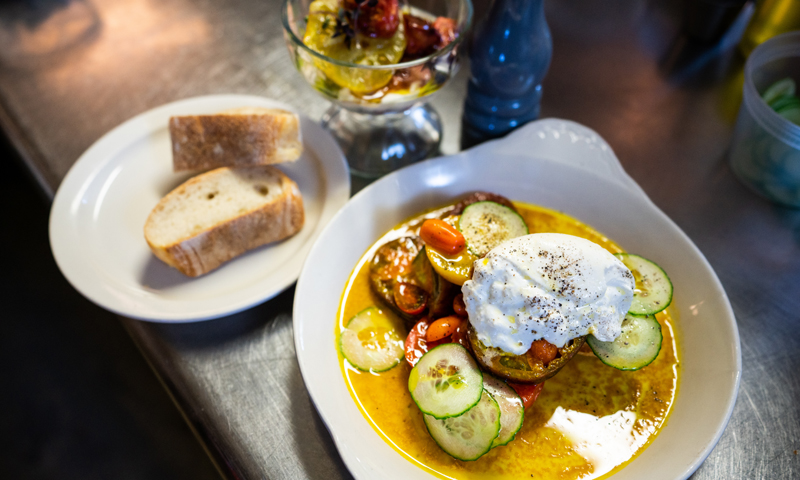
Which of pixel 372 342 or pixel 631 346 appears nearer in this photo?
pixel 631 346

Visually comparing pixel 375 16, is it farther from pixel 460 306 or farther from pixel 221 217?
pixel 460 306

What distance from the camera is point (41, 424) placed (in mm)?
2848

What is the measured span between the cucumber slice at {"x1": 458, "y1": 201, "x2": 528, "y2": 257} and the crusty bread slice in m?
0.66

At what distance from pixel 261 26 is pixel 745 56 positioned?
2648 mm

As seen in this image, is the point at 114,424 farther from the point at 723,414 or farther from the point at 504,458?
the point at 723,414

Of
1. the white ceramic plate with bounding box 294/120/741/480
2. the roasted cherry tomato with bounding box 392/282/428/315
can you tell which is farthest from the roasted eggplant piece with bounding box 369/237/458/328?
the white ceramic plate with bounding box 294/120/741/480

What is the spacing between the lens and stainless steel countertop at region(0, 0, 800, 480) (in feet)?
5.78

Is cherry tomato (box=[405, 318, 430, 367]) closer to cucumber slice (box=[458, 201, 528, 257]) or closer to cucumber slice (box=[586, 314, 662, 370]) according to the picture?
cucumber slice (box=[458, 201, 528, 257])

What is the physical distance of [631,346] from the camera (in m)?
1.59

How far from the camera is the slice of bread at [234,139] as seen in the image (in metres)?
2.08

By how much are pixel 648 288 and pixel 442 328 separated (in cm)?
66

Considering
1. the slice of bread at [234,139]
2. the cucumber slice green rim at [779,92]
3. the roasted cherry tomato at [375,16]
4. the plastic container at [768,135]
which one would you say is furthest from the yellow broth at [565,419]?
the cucumber slice green rim at [779,92]

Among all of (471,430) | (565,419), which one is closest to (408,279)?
(471,430)

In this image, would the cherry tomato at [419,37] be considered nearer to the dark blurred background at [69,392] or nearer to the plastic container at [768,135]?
the plastic container at [768,135]
